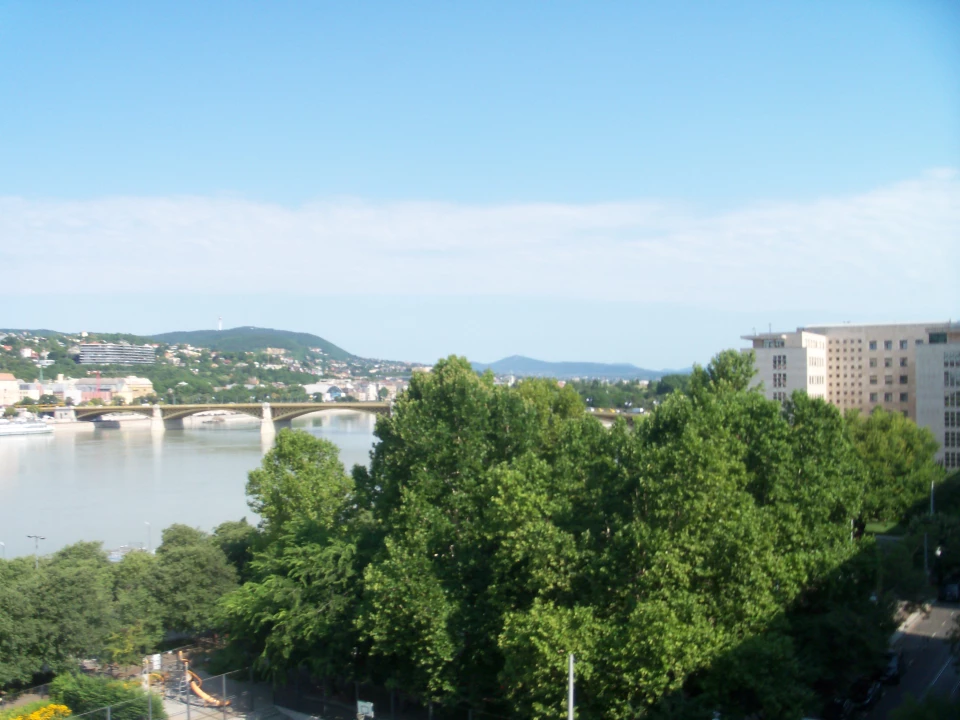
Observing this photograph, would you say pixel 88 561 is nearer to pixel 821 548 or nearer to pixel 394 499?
pixel 394 499

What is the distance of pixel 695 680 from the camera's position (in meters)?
5.50

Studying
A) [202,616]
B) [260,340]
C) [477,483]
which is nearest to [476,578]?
[477,483]

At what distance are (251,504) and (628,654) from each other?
6.89m

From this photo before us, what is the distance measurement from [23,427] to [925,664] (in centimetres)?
4102

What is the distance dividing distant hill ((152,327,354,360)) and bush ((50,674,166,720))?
11699 centimetres

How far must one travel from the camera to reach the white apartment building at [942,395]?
17703mm

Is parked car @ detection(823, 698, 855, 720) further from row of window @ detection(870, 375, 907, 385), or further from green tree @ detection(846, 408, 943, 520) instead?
row of window @ detection(870, 375, 907, 385)

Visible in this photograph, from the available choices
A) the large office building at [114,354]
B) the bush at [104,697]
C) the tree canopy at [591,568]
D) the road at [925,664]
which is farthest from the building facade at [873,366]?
the large office building at [114,354]

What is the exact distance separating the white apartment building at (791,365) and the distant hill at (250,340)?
107m

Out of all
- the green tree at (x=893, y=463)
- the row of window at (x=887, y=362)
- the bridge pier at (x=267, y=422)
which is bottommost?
the bridge pier at (x=267, y=422)

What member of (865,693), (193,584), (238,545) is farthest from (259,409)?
(865,693)

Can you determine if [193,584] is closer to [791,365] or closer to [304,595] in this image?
[304,595]

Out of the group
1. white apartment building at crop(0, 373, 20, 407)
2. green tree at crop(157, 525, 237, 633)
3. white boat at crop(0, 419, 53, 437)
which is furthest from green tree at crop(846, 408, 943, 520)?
white apartment building at crop(0, 373, 20, 407)

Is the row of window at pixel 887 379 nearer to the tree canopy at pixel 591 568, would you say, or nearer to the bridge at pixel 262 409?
the bridge at pixel 262 409
